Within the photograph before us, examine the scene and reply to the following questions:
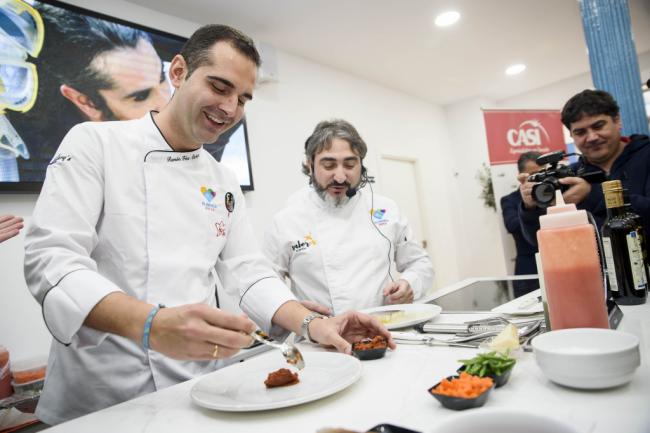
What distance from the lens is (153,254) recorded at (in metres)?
1.15

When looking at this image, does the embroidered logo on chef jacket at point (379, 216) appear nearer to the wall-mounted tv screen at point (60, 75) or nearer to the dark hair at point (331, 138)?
the dark hair at point (331, 138)

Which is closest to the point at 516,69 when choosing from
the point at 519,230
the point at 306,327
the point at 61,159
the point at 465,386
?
the point at 519,230

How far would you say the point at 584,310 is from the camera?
31.1 inches

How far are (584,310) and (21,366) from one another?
250 centimetres

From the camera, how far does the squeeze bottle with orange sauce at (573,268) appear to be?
0.78m

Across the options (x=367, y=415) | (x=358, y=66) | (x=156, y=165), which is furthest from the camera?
(x=358, y=66)

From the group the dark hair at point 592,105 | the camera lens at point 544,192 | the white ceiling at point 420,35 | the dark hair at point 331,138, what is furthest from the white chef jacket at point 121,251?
the white ceiling at point 420,35

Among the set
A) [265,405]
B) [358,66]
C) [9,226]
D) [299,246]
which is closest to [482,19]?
[358,66]

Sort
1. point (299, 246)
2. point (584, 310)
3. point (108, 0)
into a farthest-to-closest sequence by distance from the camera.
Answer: point (108, 0) < point (299, 246) < point (584, 310)

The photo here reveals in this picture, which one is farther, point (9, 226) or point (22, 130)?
point (22, 130)

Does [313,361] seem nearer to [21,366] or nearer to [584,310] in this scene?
[584,310]

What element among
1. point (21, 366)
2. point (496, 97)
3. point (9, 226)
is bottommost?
point (21, 366)

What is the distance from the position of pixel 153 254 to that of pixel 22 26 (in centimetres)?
208

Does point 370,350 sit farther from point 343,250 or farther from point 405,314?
point 343,250
